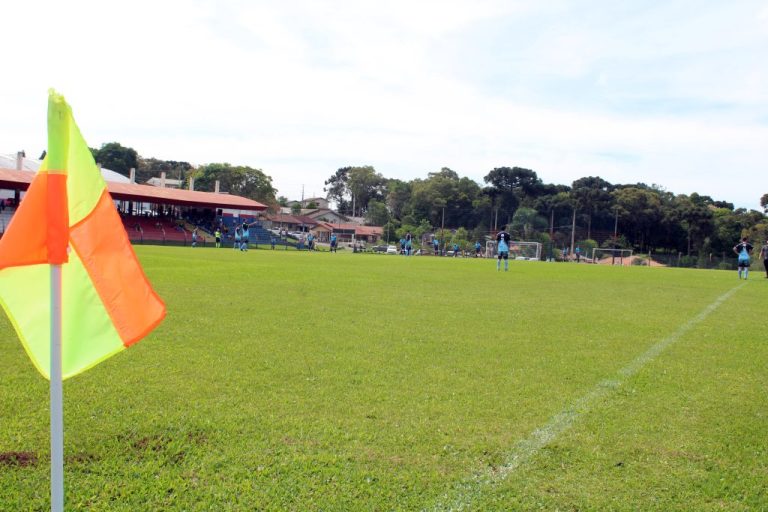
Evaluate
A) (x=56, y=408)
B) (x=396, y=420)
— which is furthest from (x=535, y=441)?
(x=56, y=408)

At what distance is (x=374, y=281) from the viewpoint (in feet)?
55.8

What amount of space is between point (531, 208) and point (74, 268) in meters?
77.6

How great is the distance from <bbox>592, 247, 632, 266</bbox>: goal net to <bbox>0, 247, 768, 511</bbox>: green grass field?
52.2 m

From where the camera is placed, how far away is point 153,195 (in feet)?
171

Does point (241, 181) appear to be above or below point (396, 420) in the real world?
above

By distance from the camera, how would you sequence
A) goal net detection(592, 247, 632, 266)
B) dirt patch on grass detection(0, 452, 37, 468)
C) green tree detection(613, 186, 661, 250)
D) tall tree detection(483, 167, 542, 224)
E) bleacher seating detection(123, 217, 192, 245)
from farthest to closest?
tall tree detection(483, 167, 542, 224) → green tree detection(613, 186, 661, 250) → goal net detection(592, 247, 632, 266) → bleacher seating detection(123, 217, 192, 245) → dirt patch on grass detection(0, 452, 37, 468)

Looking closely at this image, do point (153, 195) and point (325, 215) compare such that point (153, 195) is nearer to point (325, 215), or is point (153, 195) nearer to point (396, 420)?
point (396, 420)

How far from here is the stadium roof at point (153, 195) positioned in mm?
43156

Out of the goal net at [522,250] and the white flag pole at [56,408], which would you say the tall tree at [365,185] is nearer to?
the goal net at [522,250]

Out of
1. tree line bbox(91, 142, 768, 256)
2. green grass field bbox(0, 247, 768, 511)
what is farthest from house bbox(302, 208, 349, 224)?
green grass field bbox(0, 247, 768, 511)

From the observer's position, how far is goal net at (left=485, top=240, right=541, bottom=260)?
59.3 m

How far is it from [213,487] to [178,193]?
190 feet

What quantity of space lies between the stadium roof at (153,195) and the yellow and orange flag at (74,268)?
45.7 metres

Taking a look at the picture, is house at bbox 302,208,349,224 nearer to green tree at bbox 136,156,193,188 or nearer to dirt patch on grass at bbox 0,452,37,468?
green tree at bbox 136,156,193,188
